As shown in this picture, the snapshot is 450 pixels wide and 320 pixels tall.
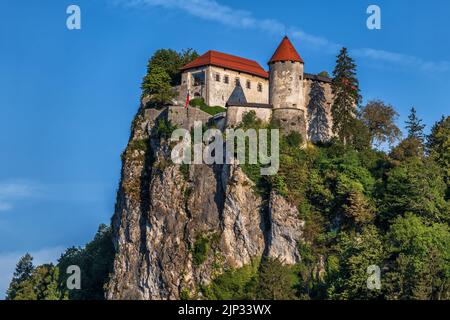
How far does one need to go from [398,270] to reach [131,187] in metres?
24.0

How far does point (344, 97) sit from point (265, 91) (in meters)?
7.12

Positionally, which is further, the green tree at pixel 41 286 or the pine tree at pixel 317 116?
the green tree at pixel 41 286

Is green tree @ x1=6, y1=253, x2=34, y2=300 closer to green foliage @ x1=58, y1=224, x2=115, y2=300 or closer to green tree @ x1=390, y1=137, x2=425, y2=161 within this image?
green foliage @ x1=58, y1=224, x2=115, y2=300

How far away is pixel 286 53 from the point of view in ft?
298

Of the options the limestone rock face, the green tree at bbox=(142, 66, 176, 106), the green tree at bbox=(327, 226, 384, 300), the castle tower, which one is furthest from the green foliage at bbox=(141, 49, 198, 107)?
the green tree at bbox=(327, 226, 384, 300)

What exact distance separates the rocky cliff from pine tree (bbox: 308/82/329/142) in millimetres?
8599

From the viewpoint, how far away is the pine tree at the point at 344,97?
87.2 metres

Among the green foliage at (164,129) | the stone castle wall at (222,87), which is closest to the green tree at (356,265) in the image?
the green foliage at (164,129)

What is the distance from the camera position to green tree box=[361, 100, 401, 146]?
92.0m

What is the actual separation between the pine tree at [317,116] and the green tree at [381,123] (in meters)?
3.94

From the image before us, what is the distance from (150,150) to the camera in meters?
88.4

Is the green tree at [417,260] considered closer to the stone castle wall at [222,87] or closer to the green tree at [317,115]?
the green tree at [317,115]

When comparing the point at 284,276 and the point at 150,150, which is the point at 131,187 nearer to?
the point at 150,150
